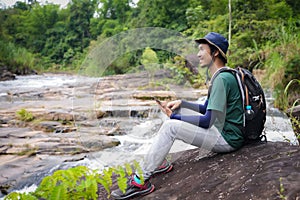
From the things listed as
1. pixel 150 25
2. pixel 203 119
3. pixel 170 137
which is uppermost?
pixel 150 25

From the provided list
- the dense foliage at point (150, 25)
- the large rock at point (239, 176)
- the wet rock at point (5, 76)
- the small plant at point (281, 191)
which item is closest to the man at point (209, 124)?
the large rock at point (239, 176)

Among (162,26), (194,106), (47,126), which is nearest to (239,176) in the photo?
(194,106)

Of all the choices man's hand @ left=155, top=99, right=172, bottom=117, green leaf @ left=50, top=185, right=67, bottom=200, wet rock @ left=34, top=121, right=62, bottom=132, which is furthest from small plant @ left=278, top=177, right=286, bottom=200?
wet rock @ left=34, top=121, right=62, bottom=132

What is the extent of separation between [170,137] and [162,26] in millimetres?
15119

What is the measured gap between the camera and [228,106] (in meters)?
1.86

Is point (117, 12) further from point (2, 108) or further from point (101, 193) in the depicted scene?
point (101, 193)

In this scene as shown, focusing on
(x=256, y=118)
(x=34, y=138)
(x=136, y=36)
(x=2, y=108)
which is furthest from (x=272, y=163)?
(x=2, y=108)

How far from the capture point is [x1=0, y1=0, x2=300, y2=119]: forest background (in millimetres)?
5395

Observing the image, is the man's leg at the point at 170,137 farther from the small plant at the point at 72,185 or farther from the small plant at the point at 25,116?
the small plant at the point at 25,116

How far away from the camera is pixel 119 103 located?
7.97 ft

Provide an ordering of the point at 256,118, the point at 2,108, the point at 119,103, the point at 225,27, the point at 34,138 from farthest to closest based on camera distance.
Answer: the point at 225,27 → the point at 2,108 → the point at 34,138 → the point at 119,103 → the point at 256,118

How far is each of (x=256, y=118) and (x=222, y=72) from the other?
0.35 meters

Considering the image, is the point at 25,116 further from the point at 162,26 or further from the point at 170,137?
the point at 162,26

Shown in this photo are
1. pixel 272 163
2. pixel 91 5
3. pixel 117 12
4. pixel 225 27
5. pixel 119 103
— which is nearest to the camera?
pixel 272 163
